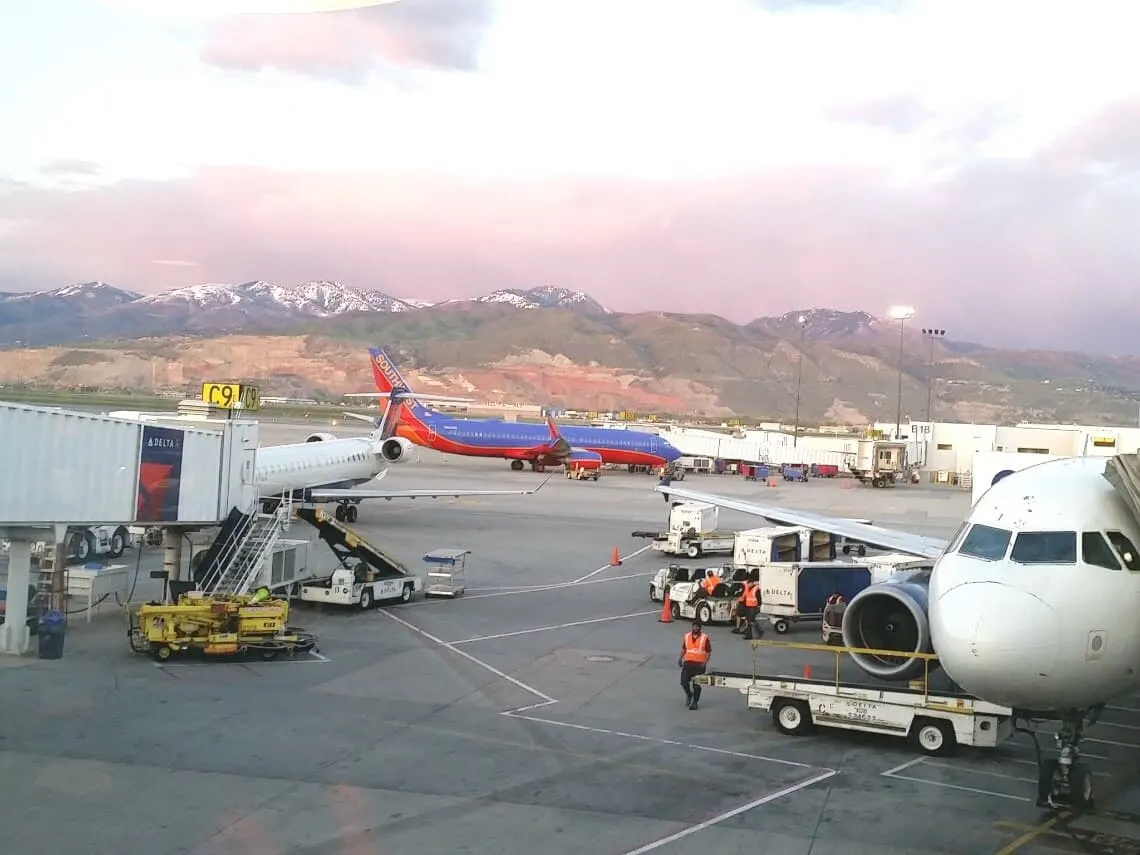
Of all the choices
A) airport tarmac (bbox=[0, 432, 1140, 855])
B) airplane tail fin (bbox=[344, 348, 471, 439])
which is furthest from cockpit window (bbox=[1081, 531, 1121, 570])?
airplane tail fin (bbox=[344, 348, 471, 439])

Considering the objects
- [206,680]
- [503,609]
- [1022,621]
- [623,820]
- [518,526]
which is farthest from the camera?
[518,526]

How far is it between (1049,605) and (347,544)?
20.1 meters

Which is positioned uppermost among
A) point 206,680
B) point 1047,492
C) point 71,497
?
point 1047,492

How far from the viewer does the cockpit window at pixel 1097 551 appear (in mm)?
11812

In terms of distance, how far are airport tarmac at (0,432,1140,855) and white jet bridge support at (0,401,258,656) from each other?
2.47 meters

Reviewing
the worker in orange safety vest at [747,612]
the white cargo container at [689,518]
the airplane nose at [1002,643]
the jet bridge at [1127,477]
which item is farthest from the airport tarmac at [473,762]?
the white cargo container at [689,518]

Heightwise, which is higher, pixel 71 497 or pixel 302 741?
pixel 71 497

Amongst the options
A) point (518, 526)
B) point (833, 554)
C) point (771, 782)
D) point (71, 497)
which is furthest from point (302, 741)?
point (518, 526)

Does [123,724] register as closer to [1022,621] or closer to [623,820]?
[623,820]

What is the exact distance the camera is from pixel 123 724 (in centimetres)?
1585

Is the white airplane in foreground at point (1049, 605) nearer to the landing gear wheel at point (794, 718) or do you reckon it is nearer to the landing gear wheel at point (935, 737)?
the landing gear wheel at point (935, 737)

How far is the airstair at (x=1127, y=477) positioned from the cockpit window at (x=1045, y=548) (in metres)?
0.95

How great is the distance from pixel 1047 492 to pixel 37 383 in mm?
217072

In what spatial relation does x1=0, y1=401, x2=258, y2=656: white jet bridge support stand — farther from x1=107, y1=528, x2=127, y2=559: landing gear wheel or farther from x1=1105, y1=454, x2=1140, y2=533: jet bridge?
x1=1105, y1=454, x2=1140, y2=533: jet bridge
